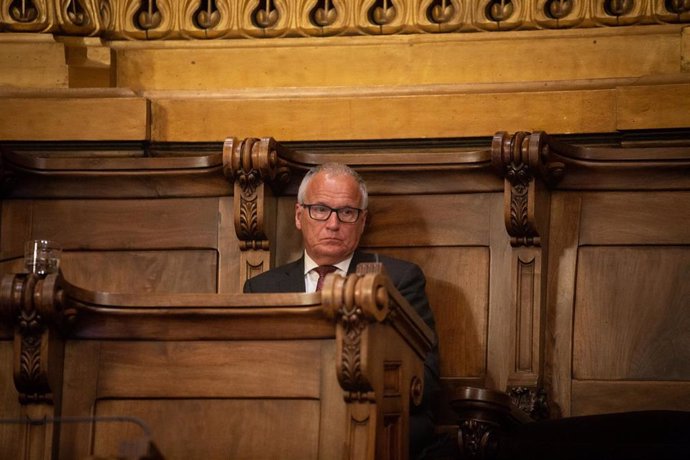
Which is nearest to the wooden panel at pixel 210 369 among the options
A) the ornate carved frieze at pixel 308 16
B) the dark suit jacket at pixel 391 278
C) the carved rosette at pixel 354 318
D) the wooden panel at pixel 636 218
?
the carved rosette at pixel 354 318

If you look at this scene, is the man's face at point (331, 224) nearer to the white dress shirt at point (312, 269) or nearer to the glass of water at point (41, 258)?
the white dress shirt at point (312, 269)

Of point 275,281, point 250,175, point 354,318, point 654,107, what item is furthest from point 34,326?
point 654,107

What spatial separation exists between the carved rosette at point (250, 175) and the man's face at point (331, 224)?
133 millimetres

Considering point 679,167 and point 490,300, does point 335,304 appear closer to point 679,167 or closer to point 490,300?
point 490,300

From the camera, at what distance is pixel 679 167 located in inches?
191

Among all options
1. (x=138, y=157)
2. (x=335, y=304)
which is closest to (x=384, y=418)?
(x=335, y=304)

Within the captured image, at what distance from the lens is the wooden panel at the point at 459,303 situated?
4.86 m

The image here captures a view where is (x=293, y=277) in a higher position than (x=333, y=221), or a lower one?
lower

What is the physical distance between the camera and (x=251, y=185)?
4.96 m

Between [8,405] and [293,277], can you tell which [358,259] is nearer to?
[293,277]

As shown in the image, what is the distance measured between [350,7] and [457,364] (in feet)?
4.75

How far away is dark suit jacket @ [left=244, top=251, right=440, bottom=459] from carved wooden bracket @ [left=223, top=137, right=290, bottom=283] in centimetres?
11

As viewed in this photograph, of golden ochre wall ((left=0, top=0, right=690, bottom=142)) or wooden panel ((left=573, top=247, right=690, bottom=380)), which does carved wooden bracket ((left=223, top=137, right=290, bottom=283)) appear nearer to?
golden ochre wall ((left=0, top=0, right=690, bottom=142))

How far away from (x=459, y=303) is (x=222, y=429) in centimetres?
128
